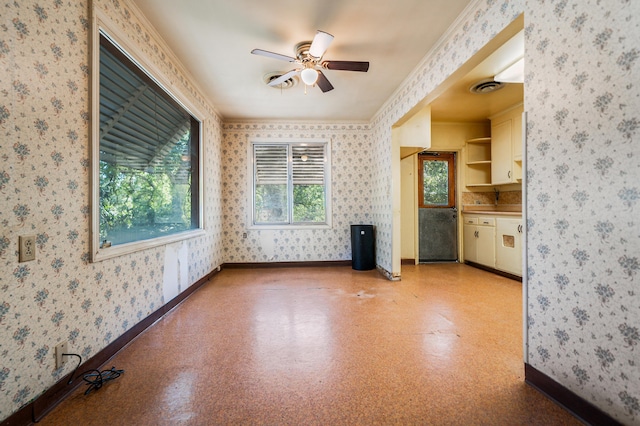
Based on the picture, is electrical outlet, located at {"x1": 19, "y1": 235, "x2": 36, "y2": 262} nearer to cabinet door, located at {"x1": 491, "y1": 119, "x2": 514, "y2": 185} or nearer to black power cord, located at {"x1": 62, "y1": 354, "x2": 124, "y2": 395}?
black power cord, located at {"x1": 62, "y1": 354, "x2": 124, "y2": 395}

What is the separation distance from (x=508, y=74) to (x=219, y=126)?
413cm

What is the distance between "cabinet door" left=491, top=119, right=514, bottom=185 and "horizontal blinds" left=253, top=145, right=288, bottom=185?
12.2 feet

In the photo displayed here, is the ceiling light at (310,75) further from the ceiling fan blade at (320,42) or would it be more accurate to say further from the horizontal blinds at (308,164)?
the horizontal blinds at (308,164)

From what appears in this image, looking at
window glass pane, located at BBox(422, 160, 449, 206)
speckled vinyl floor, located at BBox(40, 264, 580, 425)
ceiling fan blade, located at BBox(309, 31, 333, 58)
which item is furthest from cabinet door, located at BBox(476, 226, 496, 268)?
ceiling fan blade, located at BBox(309, 31, 333, 58)

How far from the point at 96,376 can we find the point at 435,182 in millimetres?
5354

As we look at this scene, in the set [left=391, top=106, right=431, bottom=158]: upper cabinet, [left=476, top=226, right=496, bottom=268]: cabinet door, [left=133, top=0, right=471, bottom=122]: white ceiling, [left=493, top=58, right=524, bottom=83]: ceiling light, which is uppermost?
[left=133, top=0, right=471, bottom=122]: white ceiling

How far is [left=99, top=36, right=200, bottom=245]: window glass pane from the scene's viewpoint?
195cm

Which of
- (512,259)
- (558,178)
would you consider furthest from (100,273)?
(512,259)

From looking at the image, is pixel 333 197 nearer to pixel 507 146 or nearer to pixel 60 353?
pixel 507 146

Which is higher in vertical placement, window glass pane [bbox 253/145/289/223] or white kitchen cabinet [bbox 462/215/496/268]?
window glass pane [bbox 253/145/289/223]

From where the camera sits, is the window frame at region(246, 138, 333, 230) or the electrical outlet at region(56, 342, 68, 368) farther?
the window frame at region(246, 138, 333, 230)

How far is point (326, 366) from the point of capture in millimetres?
1776

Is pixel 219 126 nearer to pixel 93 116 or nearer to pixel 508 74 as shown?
pixel 93 116

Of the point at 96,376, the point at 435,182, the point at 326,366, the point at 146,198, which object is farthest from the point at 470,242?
the point at 96,376
